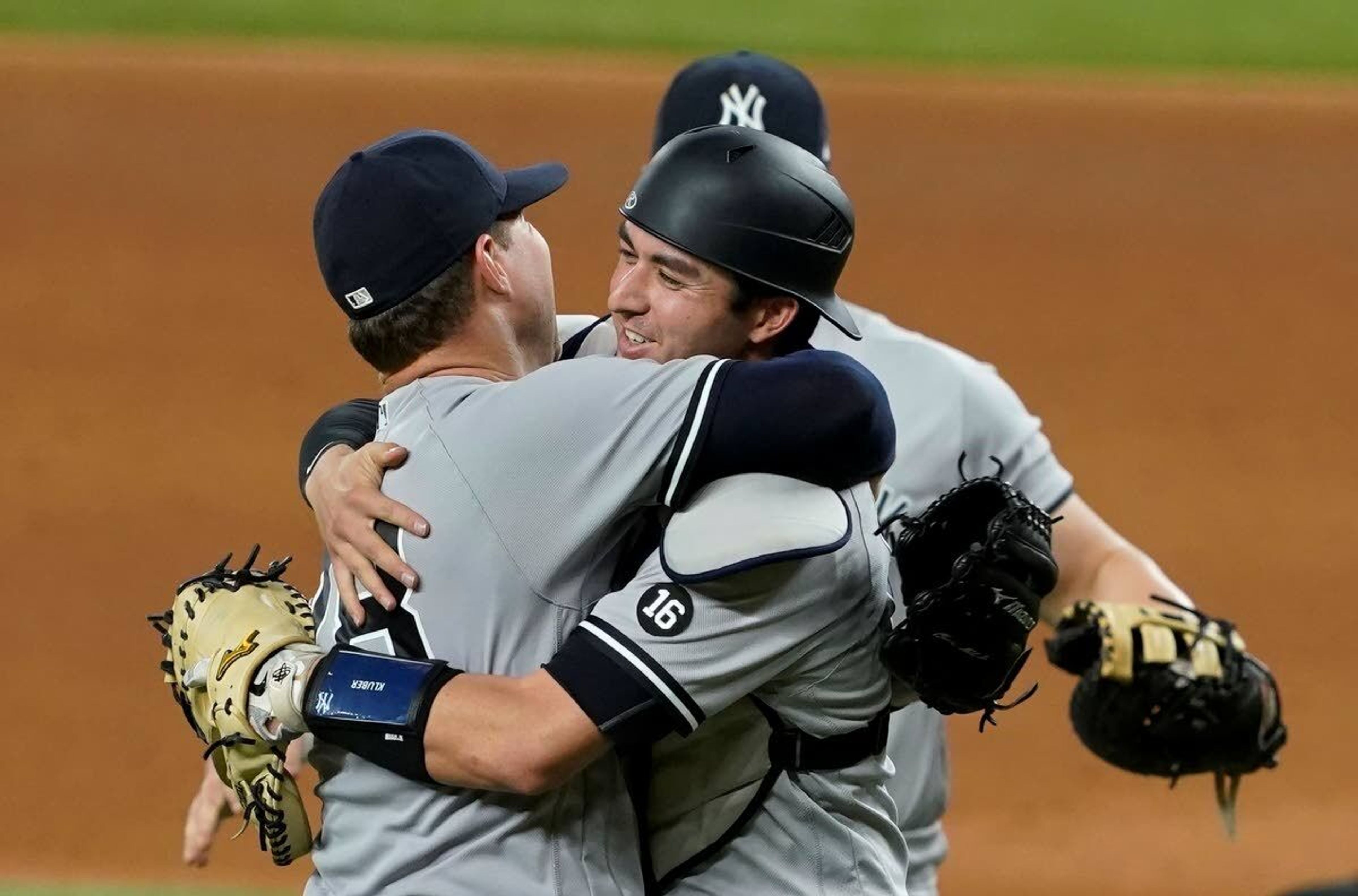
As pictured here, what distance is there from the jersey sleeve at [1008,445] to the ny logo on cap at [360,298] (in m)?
1.88

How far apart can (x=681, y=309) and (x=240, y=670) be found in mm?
960

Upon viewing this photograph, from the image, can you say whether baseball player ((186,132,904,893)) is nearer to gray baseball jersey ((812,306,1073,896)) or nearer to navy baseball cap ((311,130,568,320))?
navy baseball cap ((311,130,568,320))

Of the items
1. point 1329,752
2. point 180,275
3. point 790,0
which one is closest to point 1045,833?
point 1329,752

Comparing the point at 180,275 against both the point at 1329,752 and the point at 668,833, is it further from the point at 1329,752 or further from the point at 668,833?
the point at 668,833

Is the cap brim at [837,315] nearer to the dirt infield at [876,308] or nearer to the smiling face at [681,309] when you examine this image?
the smiling face at [681,309]

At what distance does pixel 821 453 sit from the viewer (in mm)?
2834

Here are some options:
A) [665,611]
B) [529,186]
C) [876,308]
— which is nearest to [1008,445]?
[529,186]

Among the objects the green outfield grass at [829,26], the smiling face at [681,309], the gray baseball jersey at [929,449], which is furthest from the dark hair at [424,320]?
the green outfield grass at [829,26]

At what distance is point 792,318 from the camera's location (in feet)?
10.9

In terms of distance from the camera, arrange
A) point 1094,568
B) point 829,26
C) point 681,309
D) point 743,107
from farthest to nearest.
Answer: point 829,26
point 743,107
point 1094,568
point 681,309

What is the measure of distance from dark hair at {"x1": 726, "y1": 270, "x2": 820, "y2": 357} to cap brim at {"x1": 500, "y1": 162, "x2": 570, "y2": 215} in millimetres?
380

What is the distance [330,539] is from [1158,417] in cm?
799

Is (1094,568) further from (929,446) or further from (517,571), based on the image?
(517,571)

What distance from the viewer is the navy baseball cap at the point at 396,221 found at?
10.2 ft
